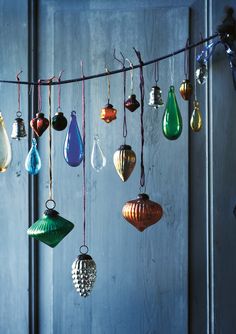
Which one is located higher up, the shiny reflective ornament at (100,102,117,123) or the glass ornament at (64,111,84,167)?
the shiny reflective ornament at (100,102,117,123)

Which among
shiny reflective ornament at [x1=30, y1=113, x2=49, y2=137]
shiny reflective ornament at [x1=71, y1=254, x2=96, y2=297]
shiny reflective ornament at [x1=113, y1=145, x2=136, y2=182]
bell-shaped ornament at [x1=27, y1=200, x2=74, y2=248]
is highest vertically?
shiny reflective ornament at [x1=30, y1=113, x2=49, y2=137]

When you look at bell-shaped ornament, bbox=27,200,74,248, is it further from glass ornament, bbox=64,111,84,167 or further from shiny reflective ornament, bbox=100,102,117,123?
shiny reflective ornament, bbox=100,102,117,123

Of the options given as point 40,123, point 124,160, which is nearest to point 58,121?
point 40,123

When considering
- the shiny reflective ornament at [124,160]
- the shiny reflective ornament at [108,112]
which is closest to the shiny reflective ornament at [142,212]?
the shiny reflective ornament at [124,160]

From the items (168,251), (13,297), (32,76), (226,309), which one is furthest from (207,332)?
(32,76)

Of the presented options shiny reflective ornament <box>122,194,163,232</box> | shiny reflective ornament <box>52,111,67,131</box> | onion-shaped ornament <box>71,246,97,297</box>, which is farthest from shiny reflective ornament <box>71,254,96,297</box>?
shiny reflective ornament <box>52,111,67,131</box>

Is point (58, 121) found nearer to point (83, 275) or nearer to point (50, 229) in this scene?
point (50, 229)

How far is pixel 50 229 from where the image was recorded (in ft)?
2.68

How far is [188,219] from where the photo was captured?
1.07 m

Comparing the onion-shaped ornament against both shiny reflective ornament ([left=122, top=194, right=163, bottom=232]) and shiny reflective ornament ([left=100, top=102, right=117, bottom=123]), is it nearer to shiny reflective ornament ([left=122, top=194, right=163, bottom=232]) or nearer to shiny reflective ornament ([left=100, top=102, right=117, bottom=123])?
shiny reflective ornament ([left=122, top=194, right=163, bottom=232])

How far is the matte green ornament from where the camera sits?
0.82 metres

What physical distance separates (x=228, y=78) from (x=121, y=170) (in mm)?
414

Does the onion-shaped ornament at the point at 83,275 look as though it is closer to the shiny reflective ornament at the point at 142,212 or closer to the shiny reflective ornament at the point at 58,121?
the shiny reflective ornament at the point at 142,212

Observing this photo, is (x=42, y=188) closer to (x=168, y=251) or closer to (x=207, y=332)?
(x=168, y=251)
